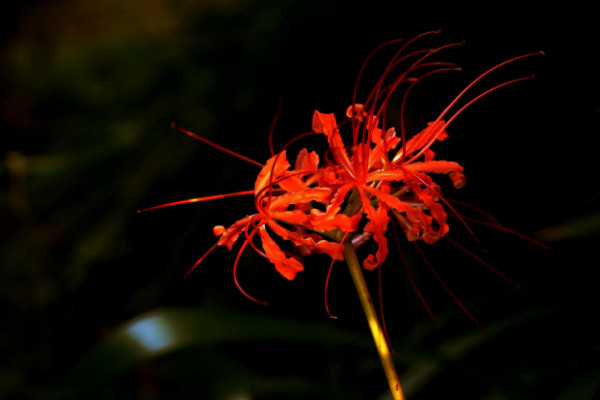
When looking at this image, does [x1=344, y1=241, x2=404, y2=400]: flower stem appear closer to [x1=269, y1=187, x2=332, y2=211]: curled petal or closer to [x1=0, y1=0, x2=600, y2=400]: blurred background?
[x1=269, y1=187, x2=332, y2=211]: curled petal

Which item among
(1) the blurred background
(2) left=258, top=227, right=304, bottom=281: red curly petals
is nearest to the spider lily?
(2) left=258, top=227, right=304, bottom=281: red curly petals

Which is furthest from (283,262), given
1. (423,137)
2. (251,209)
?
(251,209)

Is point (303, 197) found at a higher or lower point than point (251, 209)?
lower

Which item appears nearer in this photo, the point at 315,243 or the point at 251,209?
the point at 315,243

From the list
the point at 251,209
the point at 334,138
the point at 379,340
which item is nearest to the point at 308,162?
the point at 334,138

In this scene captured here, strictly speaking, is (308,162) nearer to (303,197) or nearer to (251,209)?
(303,197)

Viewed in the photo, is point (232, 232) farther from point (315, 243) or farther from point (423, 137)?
point (423, 137)

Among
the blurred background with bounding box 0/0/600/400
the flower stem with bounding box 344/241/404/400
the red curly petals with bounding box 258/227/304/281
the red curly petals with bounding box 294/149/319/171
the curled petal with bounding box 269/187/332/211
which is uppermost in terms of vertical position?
the blurred background with bounding box 0/0/600/400

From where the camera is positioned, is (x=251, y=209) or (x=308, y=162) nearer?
(x=308, y=162)

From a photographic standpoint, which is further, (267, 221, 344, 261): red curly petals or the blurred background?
the blurred background

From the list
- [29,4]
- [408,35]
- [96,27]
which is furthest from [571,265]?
[29,4]

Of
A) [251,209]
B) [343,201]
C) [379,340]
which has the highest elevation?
[251,209]
